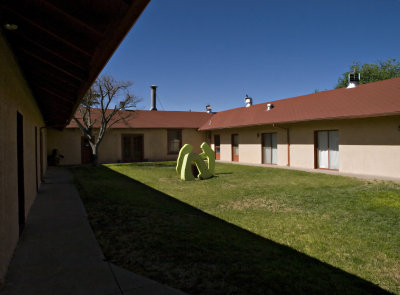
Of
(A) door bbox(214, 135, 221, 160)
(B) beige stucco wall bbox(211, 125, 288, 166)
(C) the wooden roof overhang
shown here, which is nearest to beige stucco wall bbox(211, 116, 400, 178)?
(B) beige stucco wall bbox(211, 125, 288, 166)

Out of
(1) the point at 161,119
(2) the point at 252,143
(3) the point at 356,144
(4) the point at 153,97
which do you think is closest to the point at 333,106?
(3) the point at 356,144

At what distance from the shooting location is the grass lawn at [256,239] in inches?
139

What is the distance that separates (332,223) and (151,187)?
7.02 metres

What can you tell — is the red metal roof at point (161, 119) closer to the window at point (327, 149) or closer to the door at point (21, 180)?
the window at point (327, 149)

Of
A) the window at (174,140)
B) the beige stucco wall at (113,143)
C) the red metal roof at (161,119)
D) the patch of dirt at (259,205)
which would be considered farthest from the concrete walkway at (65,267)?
the window at (174,140)

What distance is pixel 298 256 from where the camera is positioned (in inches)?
172

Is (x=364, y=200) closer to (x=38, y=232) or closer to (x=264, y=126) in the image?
(x=38, y=232)

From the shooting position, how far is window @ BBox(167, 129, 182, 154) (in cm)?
2683

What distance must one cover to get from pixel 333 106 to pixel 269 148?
5607 millimetres

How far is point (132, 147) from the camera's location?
2506 cm

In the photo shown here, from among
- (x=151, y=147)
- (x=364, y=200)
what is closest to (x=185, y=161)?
(x=364, y=200)

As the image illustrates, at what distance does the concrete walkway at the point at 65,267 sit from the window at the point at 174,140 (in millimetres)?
20921

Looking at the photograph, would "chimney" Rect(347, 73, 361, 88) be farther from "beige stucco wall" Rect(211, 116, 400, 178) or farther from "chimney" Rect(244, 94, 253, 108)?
"chimney" Rect(244, 94, 253, 108)

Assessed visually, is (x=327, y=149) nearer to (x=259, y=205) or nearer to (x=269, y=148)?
(x=269, y=148)
